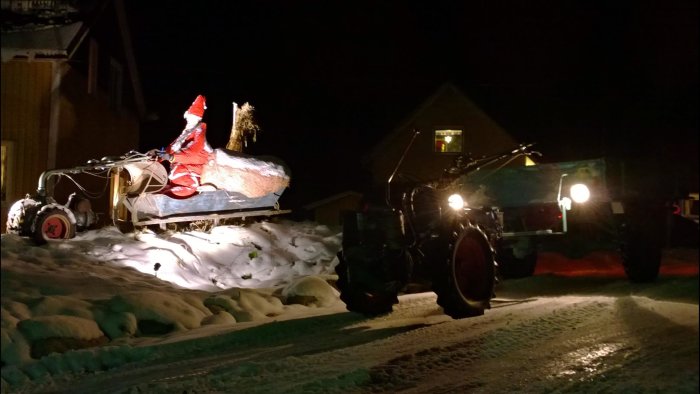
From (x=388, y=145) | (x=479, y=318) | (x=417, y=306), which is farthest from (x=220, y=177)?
(x=388, y=145)

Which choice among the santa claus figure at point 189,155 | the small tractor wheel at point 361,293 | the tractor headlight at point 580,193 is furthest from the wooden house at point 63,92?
the tractor headlight at point 580,193

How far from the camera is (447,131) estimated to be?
1031 inches

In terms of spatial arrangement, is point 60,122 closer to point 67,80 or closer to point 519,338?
point 67,80

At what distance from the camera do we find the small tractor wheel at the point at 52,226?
387 inches

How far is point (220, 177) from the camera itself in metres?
15.1

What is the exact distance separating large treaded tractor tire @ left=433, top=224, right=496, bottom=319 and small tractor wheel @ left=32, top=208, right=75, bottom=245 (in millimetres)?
5432

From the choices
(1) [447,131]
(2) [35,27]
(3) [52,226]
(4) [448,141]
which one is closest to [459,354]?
(2) [35,27]

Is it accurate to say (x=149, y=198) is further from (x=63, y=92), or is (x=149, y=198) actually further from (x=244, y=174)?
(x=63, y=92)

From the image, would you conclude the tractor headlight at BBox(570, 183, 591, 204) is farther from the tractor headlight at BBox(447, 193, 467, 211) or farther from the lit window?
the lit window

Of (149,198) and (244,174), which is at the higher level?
(244,174)

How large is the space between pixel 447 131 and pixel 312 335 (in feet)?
61.6

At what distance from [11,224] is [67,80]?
12.0ft

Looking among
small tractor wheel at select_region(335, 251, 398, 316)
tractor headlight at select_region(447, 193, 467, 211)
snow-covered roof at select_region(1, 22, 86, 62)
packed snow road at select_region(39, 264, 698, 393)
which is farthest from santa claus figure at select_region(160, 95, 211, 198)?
tractor headlight at select_region(447, 193, 467, 211)

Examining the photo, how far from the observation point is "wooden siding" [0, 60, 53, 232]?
6.93m
